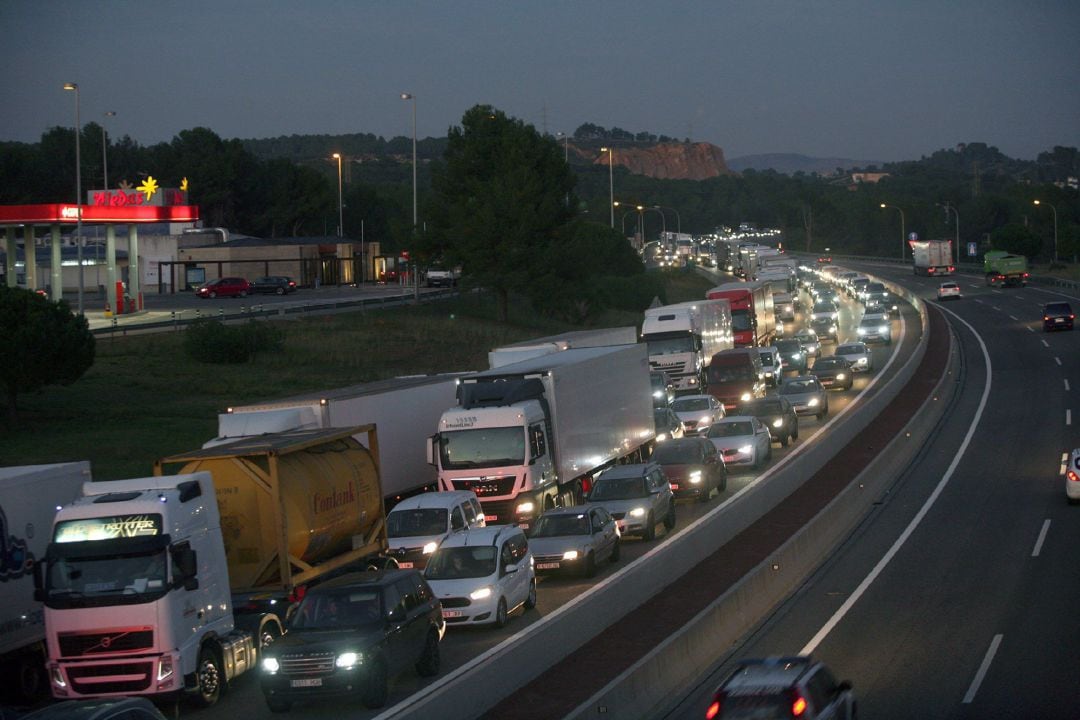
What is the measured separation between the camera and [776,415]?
38719mm

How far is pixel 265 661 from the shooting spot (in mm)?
16344

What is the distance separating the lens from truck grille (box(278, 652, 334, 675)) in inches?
632

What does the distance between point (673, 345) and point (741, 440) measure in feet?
47.0

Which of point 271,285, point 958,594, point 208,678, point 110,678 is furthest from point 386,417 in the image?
point 271,285

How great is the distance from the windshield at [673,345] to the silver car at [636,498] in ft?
66.2

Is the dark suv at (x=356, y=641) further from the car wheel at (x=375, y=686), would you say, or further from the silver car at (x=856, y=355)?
the silver car at (x=856, y=355)

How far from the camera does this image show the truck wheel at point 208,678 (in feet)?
54.5

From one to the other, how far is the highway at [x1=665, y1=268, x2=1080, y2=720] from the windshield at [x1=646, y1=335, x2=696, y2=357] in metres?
10.4

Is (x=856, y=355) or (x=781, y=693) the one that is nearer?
(x=781, y=693)

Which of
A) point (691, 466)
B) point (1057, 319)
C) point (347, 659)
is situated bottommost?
point (691, 466)

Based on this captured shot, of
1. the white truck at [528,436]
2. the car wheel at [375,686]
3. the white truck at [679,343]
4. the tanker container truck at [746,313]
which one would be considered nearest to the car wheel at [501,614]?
the car wheel at [375,686]

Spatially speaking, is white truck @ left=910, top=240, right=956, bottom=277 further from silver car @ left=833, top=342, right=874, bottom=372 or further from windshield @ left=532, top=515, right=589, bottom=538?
windshield @ left=532, top=515, right=589, bottom=538

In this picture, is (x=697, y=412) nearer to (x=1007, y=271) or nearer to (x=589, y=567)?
(x=589, y=567)

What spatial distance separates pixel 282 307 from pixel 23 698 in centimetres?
4732
